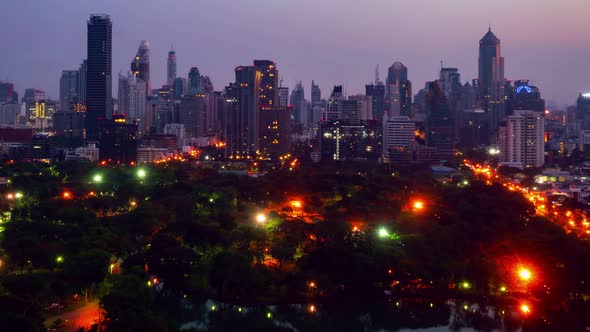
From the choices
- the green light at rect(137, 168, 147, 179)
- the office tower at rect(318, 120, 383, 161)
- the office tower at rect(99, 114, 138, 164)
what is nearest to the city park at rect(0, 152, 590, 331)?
the green light at rect(137, 168, 147, 179)

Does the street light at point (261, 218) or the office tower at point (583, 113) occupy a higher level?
the office tower at point (583, 113)

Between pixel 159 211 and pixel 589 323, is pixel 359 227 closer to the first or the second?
pixel 159 211

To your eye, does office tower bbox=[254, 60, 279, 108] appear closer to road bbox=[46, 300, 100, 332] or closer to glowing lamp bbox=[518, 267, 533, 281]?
glowing lamp bbox=[518, 267, 533, 281]

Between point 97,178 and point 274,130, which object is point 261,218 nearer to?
point 97,178

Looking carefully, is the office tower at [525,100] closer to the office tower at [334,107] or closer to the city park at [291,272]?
the office tower at [334,107]

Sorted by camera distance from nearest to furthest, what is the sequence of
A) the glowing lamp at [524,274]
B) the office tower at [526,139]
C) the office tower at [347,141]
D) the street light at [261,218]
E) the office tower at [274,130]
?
the glowing lamp at [524,274], the street light at [261,218], the office tower at [526,139], the office tower at [347,141], the office tower at [274,130]

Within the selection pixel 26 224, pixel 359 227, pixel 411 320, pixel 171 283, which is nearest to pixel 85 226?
pixel 26 224

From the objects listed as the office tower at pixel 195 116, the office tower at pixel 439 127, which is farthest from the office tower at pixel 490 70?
the office tower at pixel 195 116
